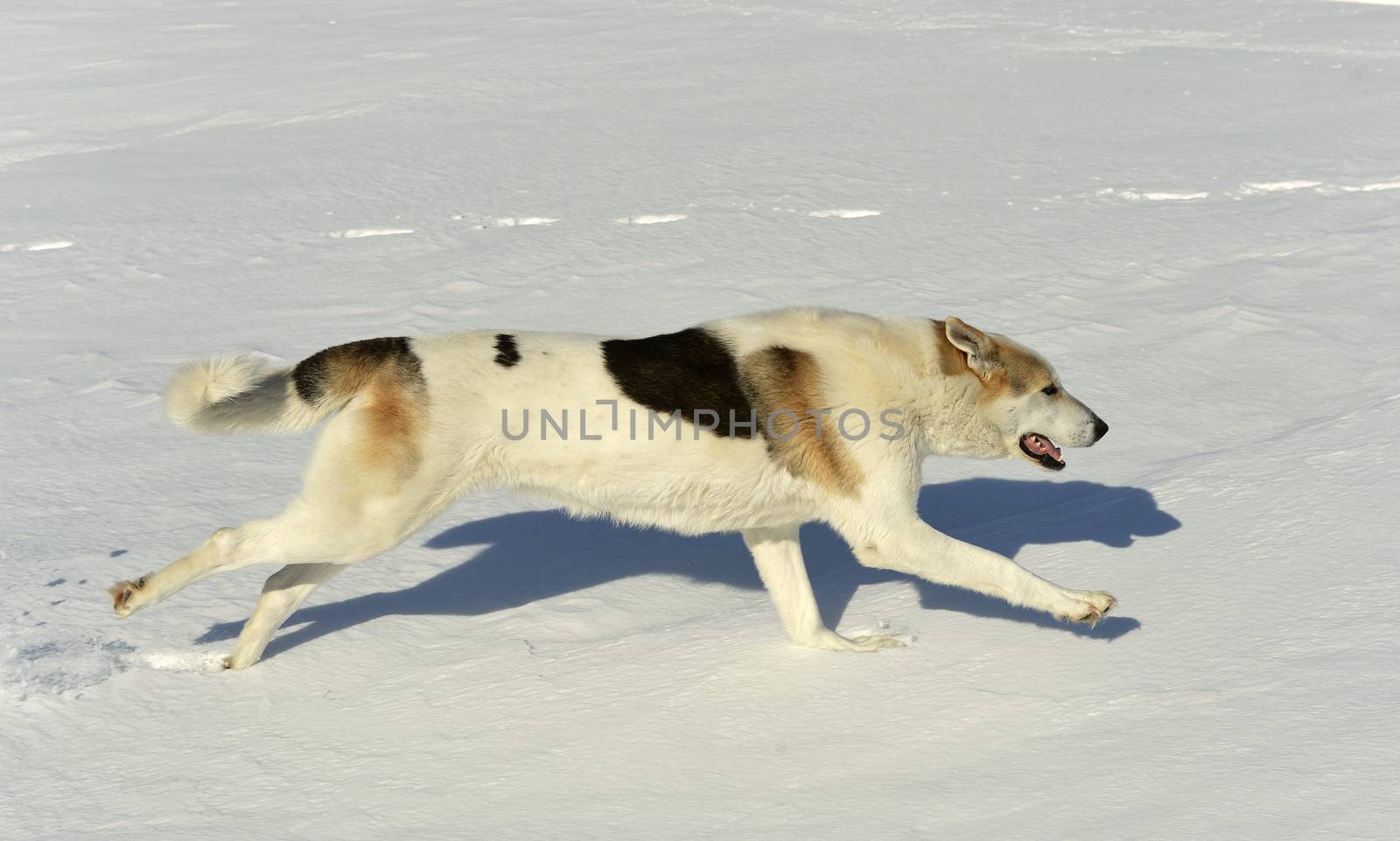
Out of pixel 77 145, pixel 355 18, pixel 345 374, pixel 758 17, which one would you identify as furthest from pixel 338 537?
pixel 355 18

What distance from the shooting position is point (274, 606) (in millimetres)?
4723

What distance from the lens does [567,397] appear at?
4.47 metres

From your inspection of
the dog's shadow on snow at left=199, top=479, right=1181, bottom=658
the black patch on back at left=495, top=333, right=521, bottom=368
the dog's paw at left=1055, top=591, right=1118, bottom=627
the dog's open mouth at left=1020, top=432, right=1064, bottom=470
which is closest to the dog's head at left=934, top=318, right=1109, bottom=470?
the dog's open mouth at left=1020, top=432, right=1064, bottom=470

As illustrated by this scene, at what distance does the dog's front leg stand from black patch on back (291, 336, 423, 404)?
165cm

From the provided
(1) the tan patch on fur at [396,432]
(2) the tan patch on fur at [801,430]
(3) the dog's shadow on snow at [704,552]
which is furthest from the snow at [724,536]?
(1) the tan patch on fur at [396,432]

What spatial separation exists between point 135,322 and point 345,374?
4309 millimetres

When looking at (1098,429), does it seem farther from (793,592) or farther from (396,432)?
(396,432)

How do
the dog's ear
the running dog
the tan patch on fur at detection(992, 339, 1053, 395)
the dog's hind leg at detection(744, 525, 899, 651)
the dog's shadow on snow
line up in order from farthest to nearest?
the dog's shadow on snow, the tan patch on fur at detection(992, 339, 1053, 395), the dog's ear, the dog's hind leg at detection(744, 525, 899, 651), the running dog

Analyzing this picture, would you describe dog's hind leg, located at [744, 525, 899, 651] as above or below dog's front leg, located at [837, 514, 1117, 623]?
below

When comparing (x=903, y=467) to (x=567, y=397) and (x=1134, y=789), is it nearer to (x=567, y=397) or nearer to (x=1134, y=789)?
(x=567, y=397)

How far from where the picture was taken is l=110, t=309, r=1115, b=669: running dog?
4.43 metres

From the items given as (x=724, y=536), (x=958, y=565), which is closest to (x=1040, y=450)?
→ (x=958, y=565)

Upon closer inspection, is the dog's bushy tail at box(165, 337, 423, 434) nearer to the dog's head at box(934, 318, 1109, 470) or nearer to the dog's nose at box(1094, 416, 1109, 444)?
the dog's head at box(934, 318, 1109, 470)

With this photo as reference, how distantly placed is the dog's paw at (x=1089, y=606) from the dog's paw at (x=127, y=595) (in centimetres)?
309
